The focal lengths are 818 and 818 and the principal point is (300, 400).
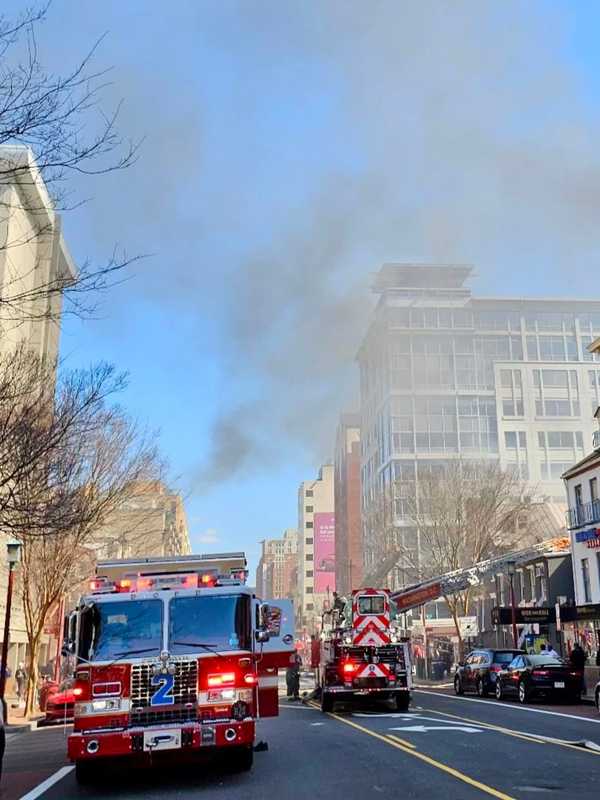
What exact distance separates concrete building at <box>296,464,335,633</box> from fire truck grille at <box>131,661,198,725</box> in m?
130

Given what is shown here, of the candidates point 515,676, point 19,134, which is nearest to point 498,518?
point 515,676

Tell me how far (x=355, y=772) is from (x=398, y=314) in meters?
Result: 80.9

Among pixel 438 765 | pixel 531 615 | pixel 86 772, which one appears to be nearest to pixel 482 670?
pixel 531 615

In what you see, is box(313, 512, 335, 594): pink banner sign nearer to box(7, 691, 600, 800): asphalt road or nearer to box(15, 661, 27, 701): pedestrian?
box(15, 661, 27, 701): pedestrian

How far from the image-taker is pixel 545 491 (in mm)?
85750

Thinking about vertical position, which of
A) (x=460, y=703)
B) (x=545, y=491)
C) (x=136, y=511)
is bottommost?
(x=460, y=703)

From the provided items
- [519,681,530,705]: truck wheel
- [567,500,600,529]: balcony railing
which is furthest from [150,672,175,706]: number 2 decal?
[567,500,600,529]: balcony railing

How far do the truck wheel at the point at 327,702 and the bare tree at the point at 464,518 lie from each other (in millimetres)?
22418

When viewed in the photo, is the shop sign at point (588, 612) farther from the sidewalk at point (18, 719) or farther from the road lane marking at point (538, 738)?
the sidewalk at point (18, 719)

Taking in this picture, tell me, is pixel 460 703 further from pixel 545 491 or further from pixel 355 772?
pixel 545 491

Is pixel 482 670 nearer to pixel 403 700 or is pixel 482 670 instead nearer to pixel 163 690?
pixel 403 700

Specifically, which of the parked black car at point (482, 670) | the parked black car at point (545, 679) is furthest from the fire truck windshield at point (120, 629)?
the parked black car at point (482, 670)

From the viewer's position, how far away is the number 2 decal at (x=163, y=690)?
9.90 meters

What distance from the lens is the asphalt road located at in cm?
907
